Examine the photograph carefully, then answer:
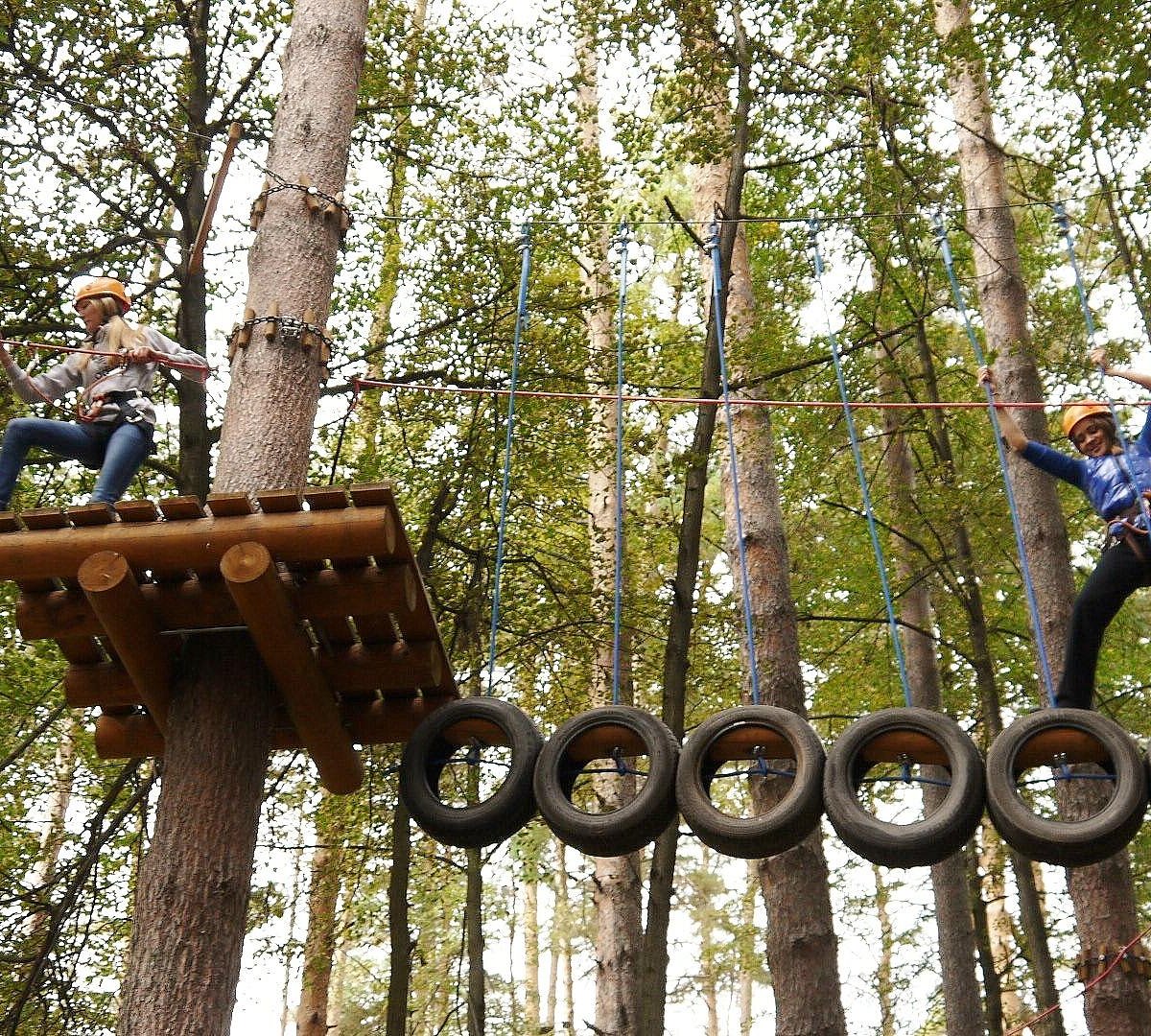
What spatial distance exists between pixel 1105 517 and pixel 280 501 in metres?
3.07

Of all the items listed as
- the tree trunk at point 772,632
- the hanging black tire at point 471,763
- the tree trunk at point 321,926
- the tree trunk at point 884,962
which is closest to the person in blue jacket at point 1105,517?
the tree trunk at point 772,632

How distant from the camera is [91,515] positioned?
3.80 metres

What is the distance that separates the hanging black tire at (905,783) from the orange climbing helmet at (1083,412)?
1720mm

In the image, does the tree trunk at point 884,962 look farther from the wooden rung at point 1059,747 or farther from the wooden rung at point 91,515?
the wooden rung at point 91,515

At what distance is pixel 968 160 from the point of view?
8.02 meters

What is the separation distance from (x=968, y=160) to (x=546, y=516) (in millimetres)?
4567

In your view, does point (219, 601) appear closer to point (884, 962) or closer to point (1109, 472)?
point (1109, 472)

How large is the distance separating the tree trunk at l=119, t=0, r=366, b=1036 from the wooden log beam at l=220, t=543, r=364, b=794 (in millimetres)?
Result: 164

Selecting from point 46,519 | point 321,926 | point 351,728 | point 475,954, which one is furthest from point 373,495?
point 321,926

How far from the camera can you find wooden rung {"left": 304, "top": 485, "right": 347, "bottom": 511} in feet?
12.0

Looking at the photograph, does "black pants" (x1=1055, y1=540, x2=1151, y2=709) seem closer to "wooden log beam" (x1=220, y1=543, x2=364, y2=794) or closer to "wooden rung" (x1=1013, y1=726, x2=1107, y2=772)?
"wooden rung" (x1=1013, y1=726, x2=1107, y2=772)

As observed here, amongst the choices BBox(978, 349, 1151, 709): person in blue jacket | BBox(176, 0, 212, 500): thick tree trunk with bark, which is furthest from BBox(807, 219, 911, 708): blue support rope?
BBox(176, 0, 212, 500): thick tree trunk with bark

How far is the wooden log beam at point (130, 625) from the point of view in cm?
374

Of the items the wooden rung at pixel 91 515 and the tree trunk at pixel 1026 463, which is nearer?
the wooden rung at pixel 91 515
